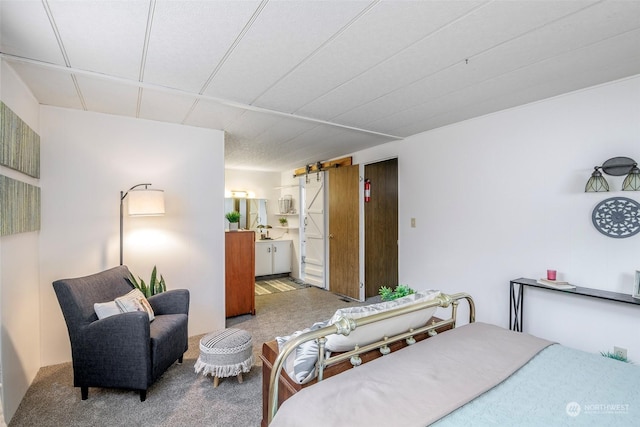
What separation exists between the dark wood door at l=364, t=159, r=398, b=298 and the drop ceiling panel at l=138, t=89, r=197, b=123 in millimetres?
2897

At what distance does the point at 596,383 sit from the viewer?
127cm

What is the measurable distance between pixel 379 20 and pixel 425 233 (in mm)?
2712

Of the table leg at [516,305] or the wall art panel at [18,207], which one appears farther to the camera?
the table leg at [516,305]

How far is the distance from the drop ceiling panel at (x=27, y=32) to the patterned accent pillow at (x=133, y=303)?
176 cm

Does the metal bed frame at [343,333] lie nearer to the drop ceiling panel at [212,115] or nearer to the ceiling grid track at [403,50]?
the ceiling grid track at [403,50]

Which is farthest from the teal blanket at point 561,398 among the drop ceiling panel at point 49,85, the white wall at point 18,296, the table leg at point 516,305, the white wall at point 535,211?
the drop ceiling panel at point 49,85

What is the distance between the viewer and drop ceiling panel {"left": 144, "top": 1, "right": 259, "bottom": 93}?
1.47 metres

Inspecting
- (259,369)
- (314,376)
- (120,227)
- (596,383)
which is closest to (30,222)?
(120,227)

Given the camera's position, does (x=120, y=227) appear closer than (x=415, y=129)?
Yes

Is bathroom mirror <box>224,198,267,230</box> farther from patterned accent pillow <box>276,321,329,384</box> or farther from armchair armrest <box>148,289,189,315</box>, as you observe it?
patterned accent pillow <box>276,321,329,384</box>

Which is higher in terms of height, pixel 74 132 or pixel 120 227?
pixel 74 132

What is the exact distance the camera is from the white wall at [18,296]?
195 cm

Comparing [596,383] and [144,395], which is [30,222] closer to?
[144,395]

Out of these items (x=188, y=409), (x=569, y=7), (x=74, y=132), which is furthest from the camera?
(x=74, y=132)
